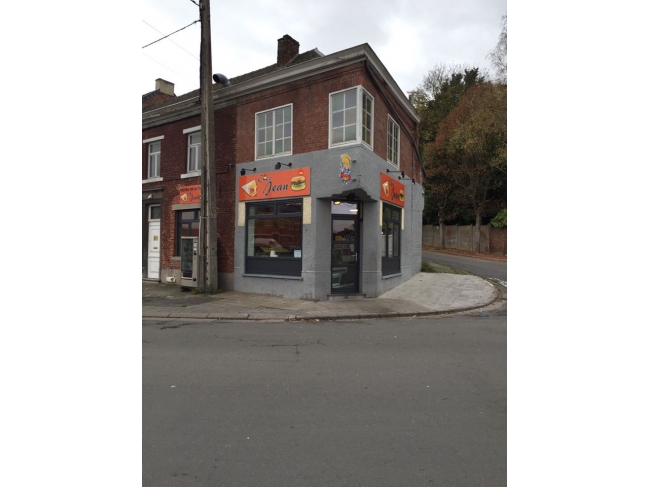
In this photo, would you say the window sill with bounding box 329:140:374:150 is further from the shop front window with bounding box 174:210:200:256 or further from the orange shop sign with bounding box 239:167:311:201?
the shop front window with bounding box 174:210:200:256

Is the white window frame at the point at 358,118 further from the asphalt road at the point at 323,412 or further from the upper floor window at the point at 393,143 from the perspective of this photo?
the asphalt road at the point at 323,412

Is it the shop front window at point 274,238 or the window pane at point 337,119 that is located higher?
the window pane at point 337,119

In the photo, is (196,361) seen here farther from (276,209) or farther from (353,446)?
(276,209)

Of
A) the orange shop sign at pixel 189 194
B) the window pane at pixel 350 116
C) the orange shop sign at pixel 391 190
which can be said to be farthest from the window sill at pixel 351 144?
the orange shop sign at pixel 189 194

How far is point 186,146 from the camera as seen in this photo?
41.8 feet

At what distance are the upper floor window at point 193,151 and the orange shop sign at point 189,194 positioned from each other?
2.47 ft

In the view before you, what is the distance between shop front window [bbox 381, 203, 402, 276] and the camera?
11078mm

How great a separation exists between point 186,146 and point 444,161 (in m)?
21.3

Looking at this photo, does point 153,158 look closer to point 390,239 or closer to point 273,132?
point 273,132

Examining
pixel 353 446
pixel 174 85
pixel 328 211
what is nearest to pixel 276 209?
pixel 328 211

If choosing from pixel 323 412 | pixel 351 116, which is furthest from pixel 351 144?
pixel 323 412

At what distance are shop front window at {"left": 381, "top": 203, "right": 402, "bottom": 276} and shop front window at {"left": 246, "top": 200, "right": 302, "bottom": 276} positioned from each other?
277 cm

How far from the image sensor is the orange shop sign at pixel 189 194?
477 inches

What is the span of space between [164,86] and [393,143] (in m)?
14.9
